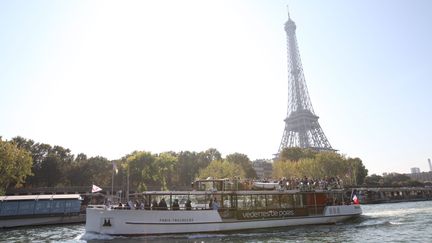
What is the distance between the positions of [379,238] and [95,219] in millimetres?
19991

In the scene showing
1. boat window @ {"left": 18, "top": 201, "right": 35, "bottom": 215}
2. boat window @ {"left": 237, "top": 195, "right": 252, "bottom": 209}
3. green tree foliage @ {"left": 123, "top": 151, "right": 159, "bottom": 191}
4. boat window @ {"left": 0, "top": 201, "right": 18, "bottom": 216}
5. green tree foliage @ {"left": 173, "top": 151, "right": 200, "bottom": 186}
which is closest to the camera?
boat window @ {"left": 237, "top": 195, "right": 252, "bottom": 209}

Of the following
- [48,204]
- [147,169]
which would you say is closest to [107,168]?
[147,169]

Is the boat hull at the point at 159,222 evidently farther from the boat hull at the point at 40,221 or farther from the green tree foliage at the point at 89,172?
the green tree foliage at the point at 89,172

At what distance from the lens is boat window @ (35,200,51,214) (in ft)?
138

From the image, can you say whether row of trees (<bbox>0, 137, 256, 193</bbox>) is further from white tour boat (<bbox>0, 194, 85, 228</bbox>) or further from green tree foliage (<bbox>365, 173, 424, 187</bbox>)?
green tree foliage (<bbox>365, 173, 424, 187</bbox>)

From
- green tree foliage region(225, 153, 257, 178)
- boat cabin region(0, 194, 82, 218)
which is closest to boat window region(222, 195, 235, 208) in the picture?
boat cabin region(0, 194, 82, 218)

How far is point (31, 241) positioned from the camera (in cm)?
2606

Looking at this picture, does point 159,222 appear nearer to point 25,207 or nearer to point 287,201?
point 287,201

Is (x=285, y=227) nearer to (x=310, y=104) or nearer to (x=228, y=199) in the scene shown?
(x=228, y=199)

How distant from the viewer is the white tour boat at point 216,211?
2548 centimetres

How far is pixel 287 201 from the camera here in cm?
3259

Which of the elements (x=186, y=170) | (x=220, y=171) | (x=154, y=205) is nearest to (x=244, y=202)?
(x=154, y=205)

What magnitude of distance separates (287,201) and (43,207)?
29207 millimetres

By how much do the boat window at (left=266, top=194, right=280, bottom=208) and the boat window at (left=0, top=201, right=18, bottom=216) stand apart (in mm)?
29114
